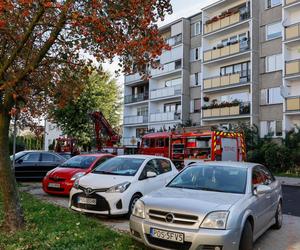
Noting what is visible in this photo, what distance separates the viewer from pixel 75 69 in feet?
31.3

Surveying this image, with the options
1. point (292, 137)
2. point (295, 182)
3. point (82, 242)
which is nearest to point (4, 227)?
point (82, 242)

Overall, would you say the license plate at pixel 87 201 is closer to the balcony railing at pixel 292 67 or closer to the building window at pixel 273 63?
the balcony railing at pixel 292 67

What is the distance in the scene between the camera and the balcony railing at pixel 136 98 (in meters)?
48.0

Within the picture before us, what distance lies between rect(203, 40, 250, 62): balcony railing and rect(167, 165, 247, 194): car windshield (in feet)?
93.2

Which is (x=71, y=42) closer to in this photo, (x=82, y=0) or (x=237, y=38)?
(x=82, y=0)

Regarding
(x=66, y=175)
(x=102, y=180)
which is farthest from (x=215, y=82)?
(x=102, y=180)

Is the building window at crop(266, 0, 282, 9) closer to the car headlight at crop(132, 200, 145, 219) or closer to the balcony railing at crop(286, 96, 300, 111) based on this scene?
the balcony railing at crop(286, 96, 300, 111)

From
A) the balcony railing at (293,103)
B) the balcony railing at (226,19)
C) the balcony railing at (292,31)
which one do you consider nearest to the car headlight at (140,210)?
the balcony railing at (293,103)

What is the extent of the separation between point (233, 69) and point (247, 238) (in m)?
31.6

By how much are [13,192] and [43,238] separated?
1.40 m

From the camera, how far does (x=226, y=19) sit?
37.1m

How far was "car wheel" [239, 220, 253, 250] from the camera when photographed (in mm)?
6355

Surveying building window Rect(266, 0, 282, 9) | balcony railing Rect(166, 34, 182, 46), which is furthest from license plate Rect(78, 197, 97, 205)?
balcony railing Rect(166, 34, 182, 46)

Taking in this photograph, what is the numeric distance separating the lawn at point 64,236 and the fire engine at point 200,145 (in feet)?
42.7
